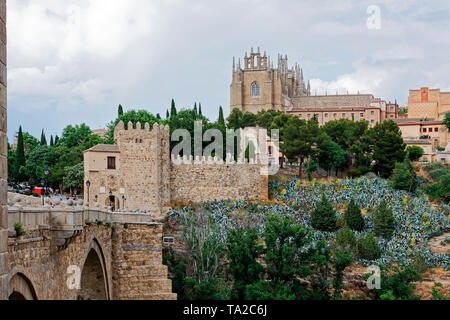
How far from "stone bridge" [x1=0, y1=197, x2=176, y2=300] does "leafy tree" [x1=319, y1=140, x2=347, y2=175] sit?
81.1 feet

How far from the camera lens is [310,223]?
33.3m

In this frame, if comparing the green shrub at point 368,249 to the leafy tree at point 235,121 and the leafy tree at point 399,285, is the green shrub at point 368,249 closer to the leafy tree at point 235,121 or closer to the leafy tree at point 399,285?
the leafy tree at point 399,285

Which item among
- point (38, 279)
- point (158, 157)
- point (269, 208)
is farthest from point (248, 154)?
point (38, 279)

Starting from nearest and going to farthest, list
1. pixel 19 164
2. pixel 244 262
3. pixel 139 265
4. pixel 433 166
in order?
1. pixel 139 265
2. pixel 244 262
3. pixel 433 166
4. pixel 19 164

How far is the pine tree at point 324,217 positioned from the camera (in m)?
32.7

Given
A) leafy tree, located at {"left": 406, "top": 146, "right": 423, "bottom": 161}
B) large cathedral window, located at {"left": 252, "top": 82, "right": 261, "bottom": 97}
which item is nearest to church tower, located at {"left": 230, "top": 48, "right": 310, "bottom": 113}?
large cathedral window, located at {"left": 252, "top": 82, "right": 261, "bottom": 97}

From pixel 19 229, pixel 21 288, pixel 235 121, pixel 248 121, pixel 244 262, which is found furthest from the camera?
pixel 248 121

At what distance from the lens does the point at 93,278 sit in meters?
16.1

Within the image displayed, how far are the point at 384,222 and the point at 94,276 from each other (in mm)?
20129

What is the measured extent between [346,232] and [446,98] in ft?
140

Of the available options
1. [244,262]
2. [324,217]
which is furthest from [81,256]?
[324,217]

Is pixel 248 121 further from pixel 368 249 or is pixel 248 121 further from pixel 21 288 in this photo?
pixel 21 288

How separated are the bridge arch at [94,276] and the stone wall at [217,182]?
58.5 ft
